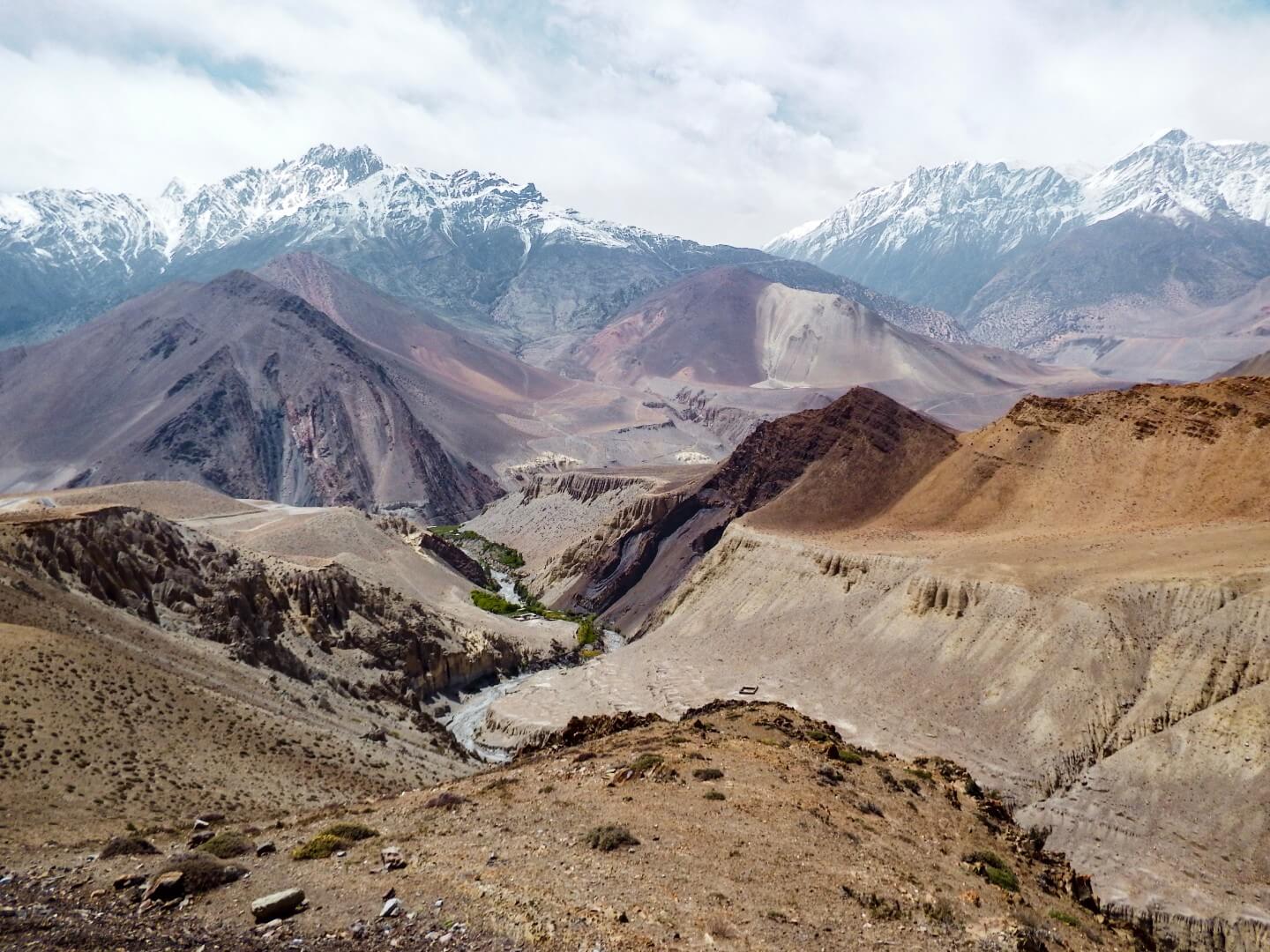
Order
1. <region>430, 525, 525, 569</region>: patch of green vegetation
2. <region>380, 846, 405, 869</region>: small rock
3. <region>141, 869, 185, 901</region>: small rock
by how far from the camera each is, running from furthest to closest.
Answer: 1. <region>430, 525, 525, 569</region>: patch of green vegetation
2. <region>380, 846, 405, 869</region>: small rock
3. <region>141, 869, 185, 901</region>: small rock

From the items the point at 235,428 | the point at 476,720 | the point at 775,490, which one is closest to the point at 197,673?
the point at 476,720

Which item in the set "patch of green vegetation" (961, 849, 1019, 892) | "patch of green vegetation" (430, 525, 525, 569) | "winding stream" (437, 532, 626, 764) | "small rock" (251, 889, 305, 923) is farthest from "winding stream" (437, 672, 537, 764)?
"patch of green vegetation" (430, 525, 525, 569)

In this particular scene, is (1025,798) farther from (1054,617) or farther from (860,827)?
(860,827)

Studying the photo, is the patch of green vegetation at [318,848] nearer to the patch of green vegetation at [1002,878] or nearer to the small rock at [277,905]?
the small rock at [277,905]

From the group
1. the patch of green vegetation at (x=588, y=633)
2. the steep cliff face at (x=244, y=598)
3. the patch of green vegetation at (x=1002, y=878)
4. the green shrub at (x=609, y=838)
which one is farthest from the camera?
the patch of green vegetation at (x=588, y=633)

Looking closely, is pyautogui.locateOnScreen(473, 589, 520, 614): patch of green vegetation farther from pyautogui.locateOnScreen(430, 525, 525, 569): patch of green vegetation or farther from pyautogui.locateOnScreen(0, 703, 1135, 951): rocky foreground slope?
pyautogui.locateOnScreen(0, 703, 1135, 951): rocky foreground slope

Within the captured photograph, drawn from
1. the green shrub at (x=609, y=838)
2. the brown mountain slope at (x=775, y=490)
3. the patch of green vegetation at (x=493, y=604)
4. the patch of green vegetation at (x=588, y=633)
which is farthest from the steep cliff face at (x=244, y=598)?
the brown mountain slope at (x=775, y=490)

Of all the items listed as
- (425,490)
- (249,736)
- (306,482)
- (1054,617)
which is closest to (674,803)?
(249,736)
